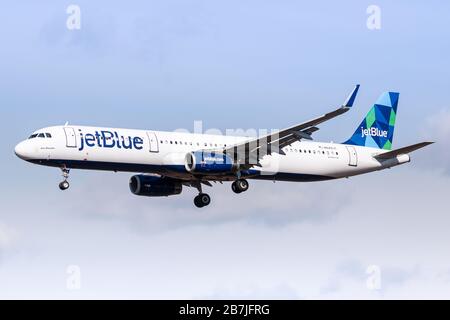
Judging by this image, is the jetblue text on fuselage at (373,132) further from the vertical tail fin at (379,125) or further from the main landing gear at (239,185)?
the main landing gear at (239,185)

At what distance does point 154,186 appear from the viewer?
67.7 meters

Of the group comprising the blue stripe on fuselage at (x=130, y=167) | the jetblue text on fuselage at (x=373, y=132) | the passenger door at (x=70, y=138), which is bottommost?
the blue stripe on fuselage at (x=130, y=167)

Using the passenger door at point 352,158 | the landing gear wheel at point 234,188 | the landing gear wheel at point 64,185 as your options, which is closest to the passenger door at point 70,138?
the landing gear wheel at point 64,185

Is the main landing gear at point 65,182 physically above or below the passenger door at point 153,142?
below

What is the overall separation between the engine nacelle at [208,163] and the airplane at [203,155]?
Result: 0.01 meters

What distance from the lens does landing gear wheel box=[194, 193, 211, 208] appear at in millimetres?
67312

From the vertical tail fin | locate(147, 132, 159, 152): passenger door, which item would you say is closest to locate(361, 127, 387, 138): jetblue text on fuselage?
the vertical tail fin

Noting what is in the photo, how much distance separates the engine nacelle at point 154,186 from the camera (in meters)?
67.6

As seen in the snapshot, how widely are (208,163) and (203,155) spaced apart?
1.83 ft

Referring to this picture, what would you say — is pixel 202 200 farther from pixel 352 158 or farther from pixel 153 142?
pixel 352 158

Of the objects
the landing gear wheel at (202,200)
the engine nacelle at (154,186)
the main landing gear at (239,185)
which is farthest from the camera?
the engine nacelle at (154,186)
